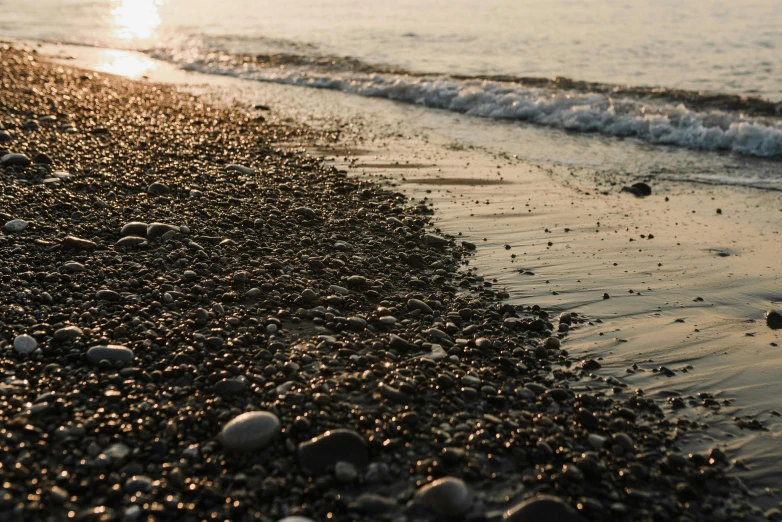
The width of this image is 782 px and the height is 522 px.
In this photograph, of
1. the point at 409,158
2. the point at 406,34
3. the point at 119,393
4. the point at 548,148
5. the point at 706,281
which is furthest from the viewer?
the point at 406,34

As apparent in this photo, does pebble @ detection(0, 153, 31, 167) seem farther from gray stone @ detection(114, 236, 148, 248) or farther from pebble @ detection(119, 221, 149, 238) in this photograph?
gray stone @ detection(114, 236, 148, 248)

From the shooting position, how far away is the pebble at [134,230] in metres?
6.26

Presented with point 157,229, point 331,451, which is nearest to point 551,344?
point 331,451

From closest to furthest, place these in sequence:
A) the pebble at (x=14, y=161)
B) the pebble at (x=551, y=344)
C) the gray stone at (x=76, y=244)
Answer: the pebble at (x=551, y=344), the gray stone at (x=76, y=244), the pebble at (x=14, y=161)

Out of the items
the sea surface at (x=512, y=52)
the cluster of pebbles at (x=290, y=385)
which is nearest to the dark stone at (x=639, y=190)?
the sea surface at (x=512, y=52)

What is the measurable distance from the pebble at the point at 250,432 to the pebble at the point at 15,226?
3725 millimetres

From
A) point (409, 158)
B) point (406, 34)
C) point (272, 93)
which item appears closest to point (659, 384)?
point (409, 158)

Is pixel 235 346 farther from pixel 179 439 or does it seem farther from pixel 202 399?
pixel 179 439

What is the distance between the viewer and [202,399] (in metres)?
3.87

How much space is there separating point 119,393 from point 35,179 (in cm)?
480

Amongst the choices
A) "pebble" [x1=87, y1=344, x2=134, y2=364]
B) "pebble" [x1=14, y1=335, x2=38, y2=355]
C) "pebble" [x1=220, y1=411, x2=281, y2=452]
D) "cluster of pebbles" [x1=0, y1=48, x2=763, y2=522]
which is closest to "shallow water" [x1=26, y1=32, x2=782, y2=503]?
"cluster of pebbles" [x1=0, y1=48, x2=763, y2=522]

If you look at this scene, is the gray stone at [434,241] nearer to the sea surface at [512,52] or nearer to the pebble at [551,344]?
the pebble at [551,344]

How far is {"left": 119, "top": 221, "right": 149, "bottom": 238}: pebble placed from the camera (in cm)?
626

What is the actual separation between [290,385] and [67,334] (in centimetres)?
152
